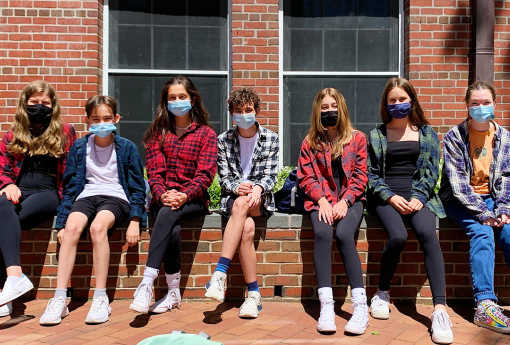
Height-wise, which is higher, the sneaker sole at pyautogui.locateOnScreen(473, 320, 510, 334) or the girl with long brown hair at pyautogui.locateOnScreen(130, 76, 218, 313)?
the girl with long brown hair at pyautogui.locateOnScreen(130, 76, 218, 313)

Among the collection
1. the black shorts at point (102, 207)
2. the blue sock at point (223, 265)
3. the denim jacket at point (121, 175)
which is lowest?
the blue sock at point (223, 265)

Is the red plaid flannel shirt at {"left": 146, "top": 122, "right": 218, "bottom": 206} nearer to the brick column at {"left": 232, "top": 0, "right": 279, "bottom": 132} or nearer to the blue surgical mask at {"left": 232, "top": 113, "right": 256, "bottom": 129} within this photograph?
the blue surgical mask at {"left": 232, "top": 113, "right": 256, "bottom": 129}

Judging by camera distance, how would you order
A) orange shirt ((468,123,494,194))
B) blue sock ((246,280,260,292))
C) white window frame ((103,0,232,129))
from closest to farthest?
blue sock ((246,280,260,292)), orange shirt ((468,123,494,194)), white window frame ((103,0,232,129))

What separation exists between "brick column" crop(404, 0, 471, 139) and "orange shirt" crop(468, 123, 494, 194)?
226 cm

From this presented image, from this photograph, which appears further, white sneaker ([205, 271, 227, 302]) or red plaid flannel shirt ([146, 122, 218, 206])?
red plaid flannel shirt ([146, 122, 218, 206])

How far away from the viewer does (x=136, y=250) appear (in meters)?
4.28

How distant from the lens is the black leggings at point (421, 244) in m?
3.65

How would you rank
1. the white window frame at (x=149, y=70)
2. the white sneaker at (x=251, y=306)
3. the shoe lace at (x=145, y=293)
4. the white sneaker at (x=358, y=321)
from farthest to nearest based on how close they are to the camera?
the white window frame at (x=149, y=70)
the white sneaker at (x=251, y=306)
the shoe lace at (x=145, y=293)
the white sneaker at (x=358, y=321)

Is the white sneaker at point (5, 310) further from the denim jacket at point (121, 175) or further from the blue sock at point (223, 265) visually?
the blue sock at point (223, 265)

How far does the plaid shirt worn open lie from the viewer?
3859mm

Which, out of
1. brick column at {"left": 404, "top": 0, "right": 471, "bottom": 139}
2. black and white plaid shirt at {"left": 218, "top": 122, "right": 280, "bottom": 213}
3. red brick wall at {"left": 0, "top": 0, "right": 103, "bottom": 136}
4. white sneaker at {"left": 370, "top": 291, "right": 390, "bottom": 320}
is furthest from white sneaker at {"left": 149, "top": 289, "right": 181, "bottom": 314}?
brick column at {"left": 404, "top": 0, "right": 471, "bottom": 139}

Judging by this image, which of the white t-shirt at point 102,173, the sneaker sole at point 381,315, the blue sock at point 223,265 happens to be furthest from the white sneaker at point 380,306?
the white t-shirt at point 102,173

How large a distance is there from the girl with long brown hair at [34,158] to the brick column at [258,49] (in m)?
2.62

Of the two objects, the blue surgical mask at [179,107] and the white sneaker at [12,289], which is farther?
the blue surgical mask at [179,107]
